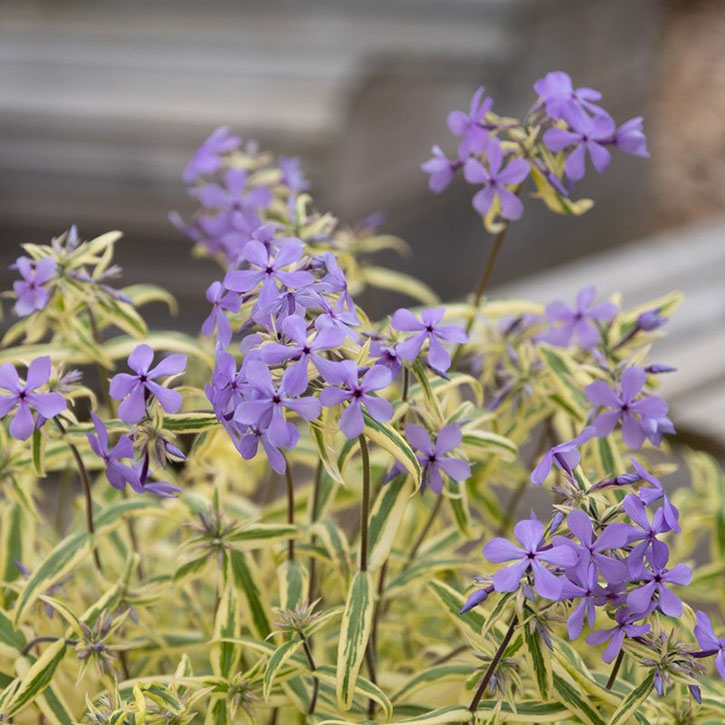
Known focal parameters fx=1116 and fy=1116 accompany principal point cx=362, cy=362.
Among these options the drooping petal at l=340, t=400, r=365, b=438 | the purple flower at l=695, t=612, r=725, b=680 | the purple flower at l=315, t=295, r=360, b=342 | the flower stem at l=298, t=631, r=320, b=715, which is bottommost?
the flower stem at l=298, t=631, r=320, b=715

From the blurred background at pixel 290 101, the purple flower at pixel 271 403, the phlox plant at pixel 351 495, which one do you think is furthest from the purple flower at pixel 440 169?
the blurred background at pixel 290 101

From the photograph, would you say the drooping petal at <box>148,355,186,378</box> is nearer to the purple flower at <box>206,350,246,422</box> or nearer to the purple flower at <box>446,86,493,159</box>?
the purple flower at <box>206,350,246,422</box>

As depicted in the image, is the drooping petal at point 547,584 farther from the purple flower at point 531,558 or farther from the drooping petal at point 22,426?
the drooping petal at point 22,426

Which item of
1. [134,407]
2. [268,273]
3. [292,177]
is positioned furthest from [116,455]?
[292,177]

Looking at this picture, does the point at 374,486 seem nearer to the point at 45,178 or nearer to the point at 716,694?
the point at 716,694

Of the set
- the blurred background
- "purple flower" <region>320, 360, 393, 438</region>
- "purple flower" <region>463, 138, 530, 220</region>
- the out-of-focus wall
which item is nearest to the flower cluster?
"purple flower" <region>463, 138, 530, 220</region>
